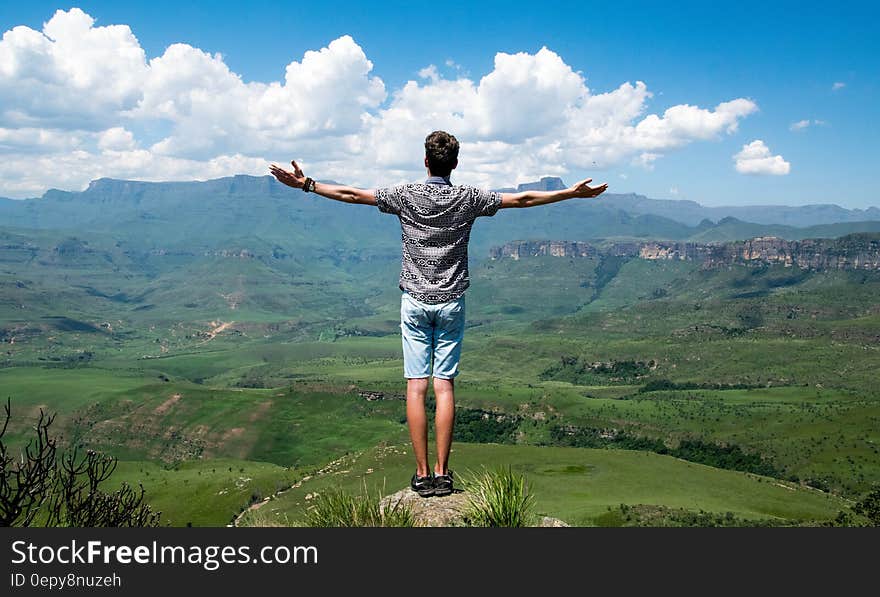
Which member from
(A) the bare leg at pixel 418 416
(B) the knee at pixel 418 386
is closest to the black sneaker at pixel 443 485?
(A) the bare leg at pixel 418 416

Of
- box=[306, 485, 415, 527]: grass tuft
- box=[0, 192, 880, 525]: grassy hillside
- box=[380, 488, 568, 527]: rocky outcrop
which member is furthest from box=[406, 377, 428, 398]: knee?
box=[0, 192, 880, 525]: grassy hillside

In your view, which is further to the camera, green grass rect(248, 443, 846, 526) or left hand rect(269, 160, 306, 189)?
green grass rect(248, 443, 846, 526)

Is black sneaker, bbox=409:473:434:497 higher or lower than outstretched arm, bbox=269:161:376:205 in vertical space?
lower

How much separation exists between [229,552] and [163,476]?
91.4 meters

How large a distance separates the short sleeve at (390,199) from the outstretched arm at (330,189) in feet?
0.28

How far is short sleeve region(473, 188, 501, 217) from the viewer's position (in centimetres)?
784

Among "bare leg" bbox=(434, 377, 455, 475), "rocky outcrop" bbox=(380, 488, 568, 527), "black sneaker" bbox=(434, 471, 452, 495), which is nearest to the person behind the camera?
"rocky outcrop" bbox=(380, 488, 568, 527)

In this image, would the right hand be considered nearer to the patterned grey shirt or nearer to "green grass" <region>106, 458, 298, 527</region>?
the patterned grey shirt

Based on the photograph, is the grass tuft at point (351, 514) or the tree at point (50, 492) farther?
the tree at point (50, 492)

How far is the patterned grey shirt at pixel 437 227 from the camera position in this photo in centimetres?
779

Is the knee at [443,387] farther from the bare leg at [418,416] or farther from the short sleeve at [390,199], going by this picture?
the short sleeve at [390,199]

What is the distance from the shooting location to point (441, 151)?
7.75m

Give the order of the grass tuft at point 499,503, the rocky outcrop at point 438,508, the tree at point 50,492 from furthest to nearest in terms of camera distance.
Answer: the tree at point 50,492 < the rocky outcrop at point 438,508 < the grass tuft at point 499,503

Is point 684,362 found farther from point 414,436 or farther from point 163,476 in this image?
point 414,436
